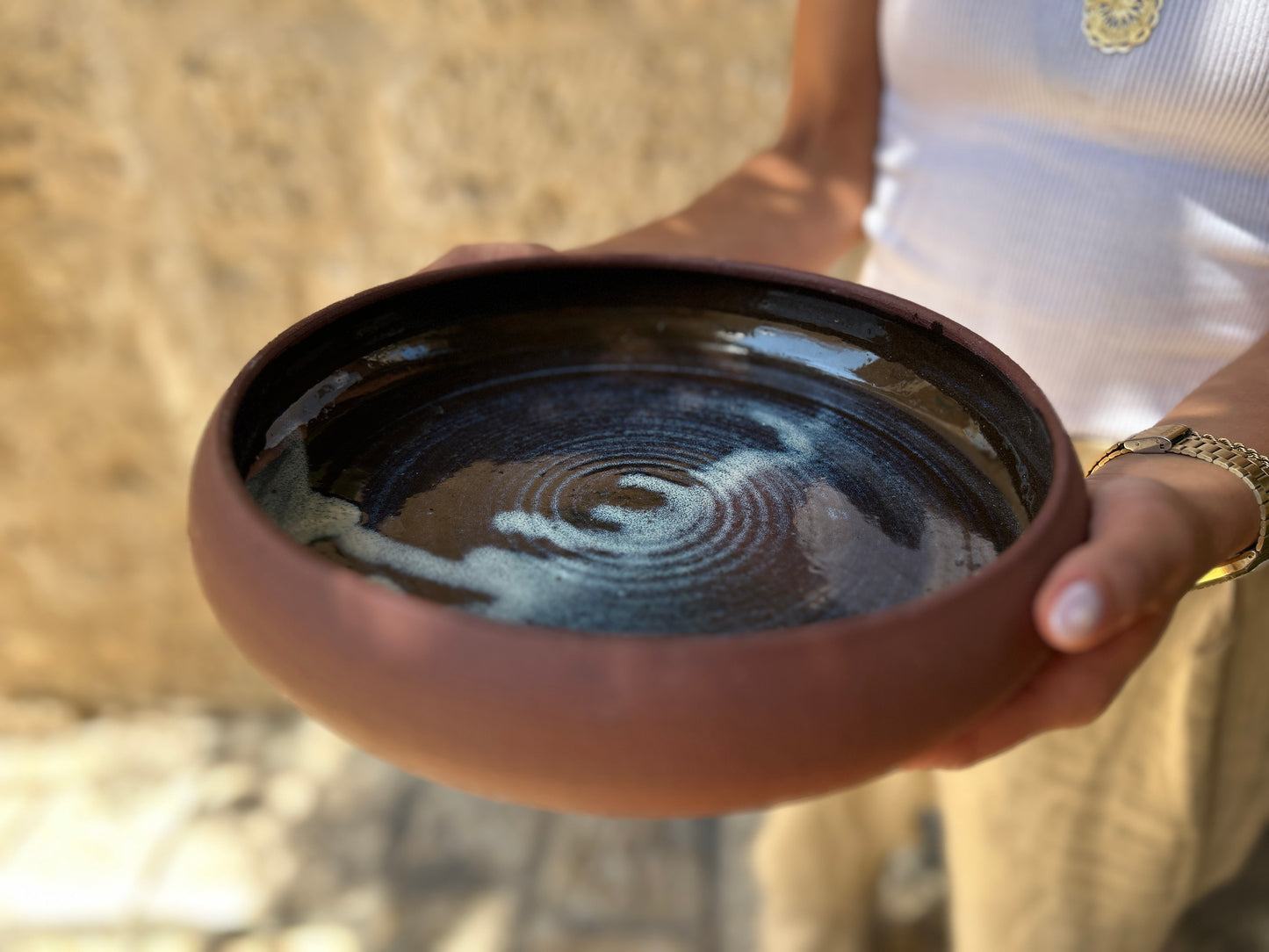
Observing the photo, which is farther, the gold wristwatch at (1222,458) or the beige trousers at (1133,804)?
the beige trousers at (1133,804)

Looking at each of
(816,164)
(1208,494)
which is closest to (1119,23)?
(816,164)

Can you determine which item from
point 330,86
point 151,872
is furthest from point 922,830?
point 330,86

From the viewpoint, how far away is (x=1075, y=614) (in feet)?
1.73

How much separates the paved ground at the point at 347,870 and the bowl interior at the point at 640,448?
1015 mm

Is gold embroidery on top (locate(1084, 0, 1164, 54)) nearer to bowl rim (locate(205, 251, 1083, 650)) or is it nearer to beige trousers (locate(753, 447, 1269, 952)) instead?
bowl rim (locate(205, 251, 1083, 650))

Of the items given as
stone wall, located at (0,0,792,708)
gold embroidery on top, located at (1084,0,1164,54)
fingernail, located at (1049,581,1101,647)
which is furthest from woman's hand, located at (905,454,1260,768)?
stone wall, located at (0,0,792,708)

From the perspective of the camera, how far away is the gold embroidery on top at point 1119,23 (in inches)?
33.6

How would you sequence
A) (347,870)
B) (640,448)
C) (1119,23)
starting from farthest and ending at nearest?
(347,870), (1119,23), (640,448)

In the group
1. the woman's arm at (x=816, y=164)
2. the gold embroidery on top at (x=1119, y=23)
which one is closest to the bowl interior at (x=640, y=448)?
the woman's arm at (x=816, y=164)

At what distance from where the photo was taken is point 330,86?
148cm

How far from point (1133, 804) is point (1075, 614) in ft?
2.21

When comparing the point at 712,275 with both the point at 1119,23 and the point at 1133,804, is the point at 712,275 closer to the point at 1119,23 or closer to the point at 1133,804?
the point at 1119,23

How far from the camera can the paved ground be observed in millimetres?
1557

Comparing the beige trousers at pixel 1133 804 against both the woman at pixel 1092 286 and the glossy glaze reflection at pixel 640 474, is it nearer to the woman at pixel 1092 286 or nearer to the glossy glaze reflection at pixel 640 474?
the woman at pixel 1092 286
